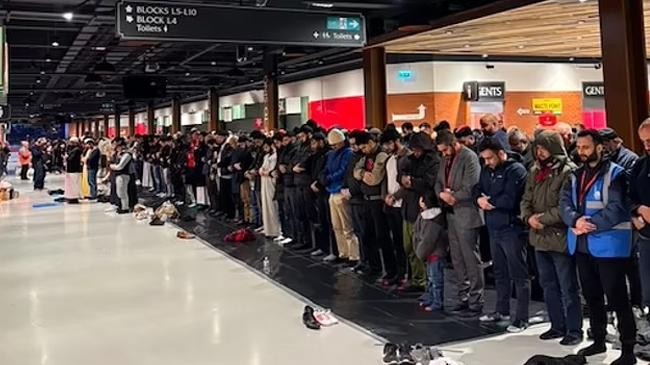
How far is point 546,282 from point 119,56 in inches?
634

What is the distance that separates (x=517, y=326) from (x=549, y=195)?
1.06 metres

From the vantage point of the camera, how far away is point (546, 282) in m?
4.38

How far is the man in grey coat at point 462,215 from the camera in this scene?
16.3 feet

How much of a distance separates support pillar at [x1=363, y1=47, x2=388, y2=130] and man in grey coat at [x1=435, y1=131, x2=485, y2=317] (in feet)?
18.5

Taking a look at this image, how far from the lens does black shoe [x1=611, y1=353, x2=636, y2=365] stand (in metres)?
3.73

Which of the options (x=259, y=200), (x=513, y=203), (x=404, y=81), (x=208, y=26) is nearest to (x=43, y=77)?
(x=404, y=81)

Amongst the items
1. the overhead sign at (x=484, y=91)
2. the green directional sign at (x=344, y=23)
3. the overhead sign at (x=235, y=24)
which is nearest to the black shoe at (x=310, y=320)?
the overhead sign at (x=235, y=24)

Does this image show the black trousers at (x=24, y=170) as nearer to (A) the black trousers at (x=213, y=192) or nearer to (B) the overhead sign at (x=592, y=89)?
(A) the black trousers at (x=213, y=192)

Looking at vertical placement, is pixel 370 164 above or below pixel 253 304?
above

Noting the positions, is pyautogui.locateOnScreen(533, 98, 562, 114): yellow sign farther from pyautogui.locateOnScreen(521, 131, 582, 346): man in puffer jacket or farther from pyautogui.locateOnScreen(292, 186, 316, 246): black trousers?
pyautogui.locateOnScreen(521, 131, 582, 346): man in puffer jacket

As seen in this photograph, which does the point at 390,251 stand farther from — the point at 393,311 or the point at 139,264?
the point at 139,264

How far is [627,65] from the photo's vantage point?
20.9 ft

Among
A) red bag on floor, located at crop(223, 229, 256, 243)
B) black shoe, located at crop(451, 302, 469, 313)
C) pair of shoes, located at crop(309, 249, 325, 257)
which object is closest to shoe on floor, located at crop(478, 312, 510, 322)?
black shoe, located at crop(451, 302, 469, 313)

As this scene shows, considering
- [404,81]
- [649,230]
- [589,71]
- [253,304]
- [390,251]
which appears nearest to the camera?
[649,230]
